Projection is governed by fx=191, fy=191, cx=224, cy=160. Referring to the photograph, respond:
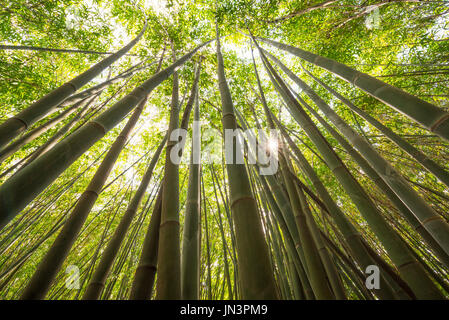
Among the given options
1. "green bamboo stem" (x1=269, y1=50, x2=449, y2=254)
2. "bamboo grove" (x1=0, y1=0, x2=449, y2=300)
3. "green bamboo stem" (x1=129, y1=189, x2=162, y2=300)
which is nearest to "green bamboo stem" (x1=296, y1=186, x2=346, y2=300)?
"bamboo grove" (x1=0, y1=0, x2=449, y2=300)

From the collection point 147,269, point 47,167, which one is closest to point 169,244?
point 147,269

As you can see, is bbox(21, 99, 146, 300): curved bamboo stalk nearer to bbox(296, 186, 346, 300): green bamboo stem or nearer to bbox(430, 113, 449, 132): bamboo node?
bbox(296, 186, 346, 300): green bamboo stem

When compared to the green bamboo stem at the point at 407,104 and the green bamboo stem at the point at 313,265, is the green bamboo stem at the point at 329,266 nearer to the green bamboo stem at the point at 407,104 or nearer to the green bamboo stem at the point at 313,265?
the green bamboo stem at the point at 313,265

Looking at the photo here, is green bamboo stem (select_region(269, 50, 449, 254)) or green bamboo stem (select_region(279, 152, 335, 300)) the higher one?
green bamboo stem (select_region(269, 50, 449, 254))

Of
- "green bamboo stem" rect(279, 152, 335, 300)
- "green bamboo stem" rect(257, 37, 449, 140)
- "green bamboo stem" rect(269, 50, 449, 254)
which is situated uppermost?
"green bamboo stem" rect(257, 37, 449, 140)

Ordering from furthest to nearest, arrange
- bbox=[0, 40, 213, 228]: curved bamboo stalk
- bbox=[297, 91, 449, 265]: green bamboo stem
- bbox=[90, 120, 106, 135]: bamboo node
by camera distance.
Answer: bbox=[297, 91, 449, 265]: green bamboo stem
bbox=[90, 120, 106, 135]: bamboo node
bbox=[0, 40, 213, 228]: curved bamboo stalk

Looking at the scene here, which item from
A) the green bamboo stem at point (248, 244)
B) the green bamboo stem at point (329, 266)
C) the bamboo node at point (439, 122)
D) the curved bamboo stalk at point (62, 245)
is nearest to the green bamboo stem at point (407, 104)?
the bamboo node at point (439, 122)

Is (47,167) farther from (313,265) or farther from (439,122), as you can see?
(439,122)

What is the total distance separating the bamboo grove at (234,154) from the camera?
2.78 feet

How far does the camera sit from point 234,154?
896 millimetres

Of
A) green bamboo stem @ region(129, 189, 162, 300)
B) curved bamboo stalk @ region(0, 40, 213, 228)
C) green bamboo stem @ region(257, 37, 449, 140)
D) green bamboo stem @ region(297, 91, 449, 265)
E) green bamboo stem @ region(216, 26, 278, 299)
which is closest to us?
green bamboo stem @ region(216, 26, 278, 299)

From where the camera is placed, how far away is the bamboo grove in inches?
33.4

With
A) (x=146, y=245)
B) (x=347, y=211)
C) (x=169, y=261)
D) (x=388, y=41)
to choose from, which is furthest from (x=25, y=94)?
Answer: (x=388, y=41)
